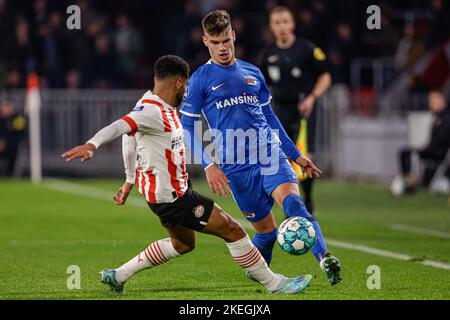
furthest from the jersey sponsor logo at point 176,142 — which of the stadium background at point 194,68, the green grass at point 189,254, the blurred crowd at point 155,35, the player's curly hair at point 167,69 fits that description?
the blurred crowd at point 155,35

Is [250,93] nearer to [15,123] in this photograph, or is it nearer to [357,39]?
[15,123]

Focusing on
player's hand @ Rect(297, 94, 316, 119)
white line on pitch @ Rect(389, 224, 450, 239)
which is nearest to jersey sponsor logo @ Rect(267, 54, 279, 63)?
player's hand @ Rect(297, 94, 316, 119)

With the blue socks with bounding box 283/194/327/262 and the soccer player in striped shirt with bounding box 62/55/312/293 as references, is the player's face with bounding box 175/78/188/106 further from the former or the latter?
the blue socks with bounding box 283/194/327/262

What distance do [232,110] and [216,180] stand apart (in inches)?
31.7

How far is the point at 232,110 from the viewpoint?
900 centimetres

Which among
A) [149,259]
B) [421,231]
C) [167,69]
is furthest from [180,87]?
[421,231]

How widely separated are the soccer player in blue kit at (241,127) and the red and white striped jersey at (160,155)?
637 millimetres

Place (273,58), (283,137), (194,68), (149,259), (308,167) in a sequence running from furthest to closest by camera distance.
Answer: (194,68) < (273,58) < (283,137) < (308,167) < (149,259)

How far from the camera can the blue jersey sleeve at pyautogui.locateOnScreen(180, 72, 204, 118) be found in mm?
8883

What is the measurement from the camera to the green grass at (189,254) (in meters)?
8.54

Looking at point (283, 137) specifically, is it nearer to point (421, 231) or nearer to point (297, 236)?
point (297, 236)

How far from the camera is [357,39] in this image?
24953 mm
